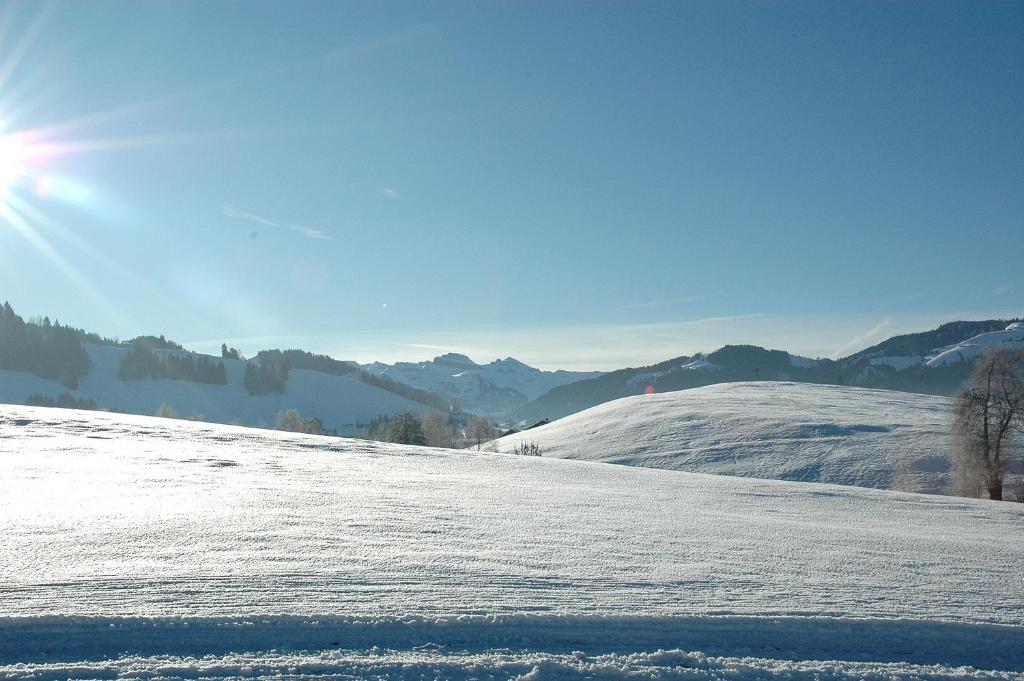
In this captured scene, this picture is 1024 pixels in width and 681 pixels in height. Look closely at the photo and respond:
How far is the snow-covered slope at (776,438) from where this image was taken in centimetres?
3681

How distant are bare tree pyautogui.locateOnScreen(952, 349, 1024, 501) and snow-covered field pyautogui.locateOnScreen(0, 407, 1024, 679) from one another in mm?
19093

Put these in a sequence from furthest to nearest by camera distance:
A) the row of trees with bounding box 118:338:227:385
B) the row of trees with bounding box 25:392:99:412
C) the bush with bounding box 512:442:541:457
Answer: the row of trees with bounding box 118:338:227:385 < the row of trees with bounding box 25:392:99:412 < the bush with bounding box 512:442:541:457

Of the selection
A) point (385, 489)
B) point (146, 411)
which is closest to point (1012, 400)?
point (385, 489)

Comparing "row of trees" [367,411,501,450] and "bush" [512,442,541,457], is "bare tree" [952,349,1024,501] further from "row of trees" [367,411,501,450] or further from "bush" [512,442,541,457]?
"row of trees" [367,411,501,450]

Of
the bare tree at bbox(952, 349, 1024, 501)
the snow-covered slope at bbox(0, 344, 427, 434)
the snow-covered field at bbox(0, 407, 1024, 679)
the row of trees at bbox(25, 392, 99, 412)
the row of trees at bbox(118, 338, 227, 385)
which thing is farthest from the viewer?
the row of trees at bbox(118, 338, 227, 385)

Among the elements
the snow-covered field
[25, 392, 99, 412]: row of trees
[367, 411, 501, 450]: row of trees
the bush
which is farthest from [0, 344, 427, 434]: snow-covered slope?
the snow-covered field

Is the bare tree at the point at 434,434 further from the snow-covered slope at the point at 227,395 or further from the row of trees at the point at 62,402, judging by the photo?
the row of trees at the point at 62,402

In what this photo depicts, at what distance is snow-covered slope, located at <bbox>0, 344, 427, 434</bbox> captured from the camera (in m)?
142

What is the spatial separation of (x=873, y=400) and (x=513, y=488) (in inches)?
Result: 2201

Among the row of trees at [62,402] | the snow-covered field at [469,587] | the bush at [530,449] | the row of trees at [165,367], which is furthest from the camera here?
the row of trees at [165,367]

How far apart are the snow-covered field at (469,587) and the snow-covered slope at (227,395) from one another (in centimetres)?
13293

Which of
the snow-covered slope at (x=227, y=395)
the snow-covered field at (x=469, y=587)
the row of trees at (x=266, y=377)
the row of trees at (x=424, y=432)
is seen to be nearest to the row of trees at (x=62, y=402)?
the snow-covered slope at (x=227, y=395)

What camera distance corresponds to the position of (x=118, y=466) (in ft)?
44.8

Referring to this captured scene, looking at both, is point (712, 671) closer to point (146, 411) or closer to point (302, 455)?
point (302, 455)
